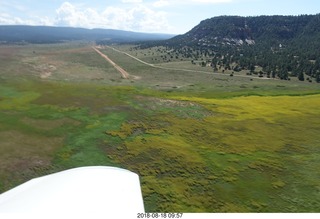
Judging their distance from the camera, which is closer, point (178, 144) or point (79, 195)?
point (79, 195)

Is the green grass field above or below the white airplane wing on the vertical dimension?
below

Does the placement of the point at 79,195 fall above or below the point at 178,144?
above

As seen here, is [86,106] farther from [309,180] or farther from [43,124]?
[309,180]

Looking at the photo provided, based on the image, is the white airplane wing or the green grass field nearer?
the white airplane wing
